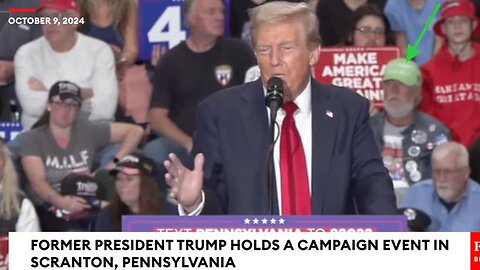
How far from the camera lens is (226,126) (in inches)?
137

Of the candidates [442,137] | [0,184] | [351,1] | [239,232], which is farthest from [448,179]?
[239,232]

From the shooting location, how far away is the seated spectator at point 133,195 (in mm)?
5664

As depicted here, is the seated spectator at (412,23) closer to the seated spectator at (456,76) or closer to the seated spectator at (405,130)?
the seated spectator at (456,76)

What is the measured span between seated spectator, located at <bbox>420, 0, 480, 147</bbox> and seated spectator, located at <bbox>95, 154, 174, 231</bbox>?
136cm

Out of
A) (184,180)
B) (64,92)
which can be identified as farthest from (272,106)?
(64,92)

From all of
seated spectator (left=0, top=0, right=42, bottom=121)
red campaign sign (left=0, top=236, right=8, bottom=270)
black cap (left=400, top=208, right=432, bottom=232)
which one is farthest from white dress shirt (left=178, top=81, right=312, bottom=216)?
seated spectator (left=0, top=0, right=42, bottom=121)

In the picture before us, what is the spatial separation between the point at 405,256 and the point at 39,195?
3113mm

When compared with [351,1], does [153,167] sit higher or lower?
lower

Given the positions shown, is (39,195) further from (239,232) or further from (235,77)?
(239,232)

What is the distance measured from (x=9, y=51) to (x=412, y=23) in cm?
201

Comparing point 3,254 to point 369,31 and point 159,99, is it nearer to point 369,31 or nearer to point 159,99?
point 159,99

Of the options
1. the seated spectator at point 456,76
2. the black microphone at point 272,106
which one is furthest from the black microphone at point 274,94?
the seated spectator at point 456,76

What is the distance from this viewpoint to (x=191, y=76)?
597 cm

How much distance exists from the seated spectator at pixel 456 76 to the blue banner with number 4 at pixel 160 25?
41.1 inches
